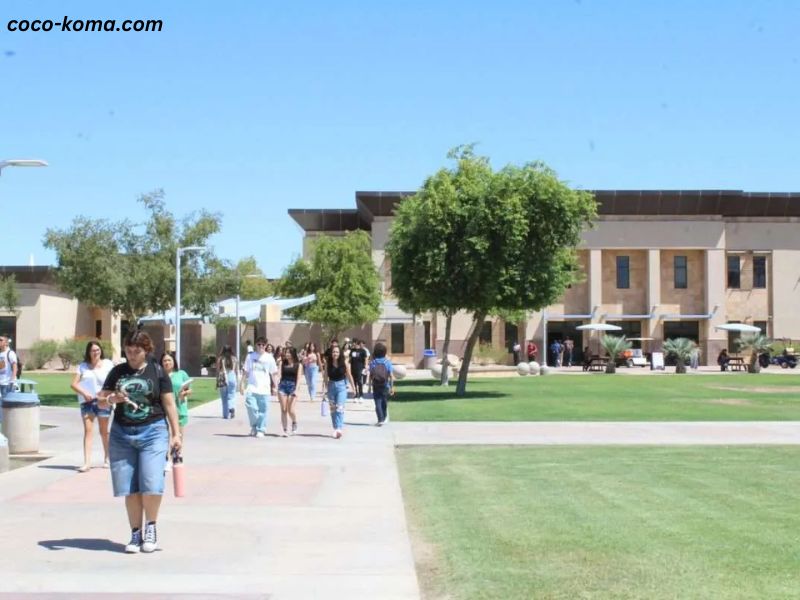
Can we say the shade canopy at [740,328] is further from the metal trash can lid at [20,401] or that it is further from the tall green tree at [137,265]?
the metal trash can lid at [20,401]

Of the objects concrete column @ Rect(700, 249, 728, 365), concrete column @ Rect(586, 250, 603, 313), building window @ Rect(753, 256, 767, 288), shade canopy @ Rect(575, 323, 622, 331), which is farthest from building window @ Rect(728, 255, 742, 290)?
shade canopy @ Rect(575, 323, 622, 331)

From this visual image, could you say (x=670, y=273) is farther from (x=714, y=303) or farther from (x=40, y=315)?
(x=40, y=315)

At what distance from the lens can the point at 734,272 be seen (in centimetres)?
6450

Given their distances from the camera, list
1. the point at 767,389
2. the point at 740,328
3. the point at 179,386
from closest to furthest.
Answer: the point at 179,386
the point at 767,389
the point at 740,328

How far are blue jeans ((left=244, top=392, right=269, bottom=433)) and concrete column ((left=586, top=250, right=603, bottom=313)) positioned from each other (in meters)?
44.9

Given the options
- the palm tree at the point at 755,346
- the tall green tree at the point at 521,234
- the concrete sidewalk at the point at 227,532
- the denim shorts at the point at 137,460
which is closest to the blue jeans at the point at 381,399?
the concrete sidewalk at the point at 227,532

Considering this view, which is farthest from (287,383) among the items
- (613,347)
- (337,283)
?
(337,283)

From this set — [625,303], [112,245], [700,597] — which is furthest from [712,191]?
[700,597]

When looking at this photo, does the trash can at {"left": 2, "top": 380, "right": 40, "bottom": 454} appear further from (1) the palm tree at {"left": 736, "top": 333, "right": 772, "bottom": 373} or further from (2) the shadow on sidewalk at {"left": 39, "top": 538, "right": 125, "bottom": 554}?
(1) the palm tree at {"left": 736, "top": 333, "right": 772, "bottom": 373}

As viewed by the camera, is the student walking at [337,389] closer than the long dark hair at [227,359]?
Yes

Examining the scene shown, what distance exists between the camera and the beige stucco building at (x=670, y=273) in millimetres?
63000

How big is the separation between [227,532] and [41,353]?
53.3 metres

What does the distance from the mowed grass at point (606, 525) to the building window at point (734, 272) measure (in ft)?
165

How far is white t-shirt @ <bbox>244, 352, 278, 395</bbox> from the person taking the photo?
19469mm
